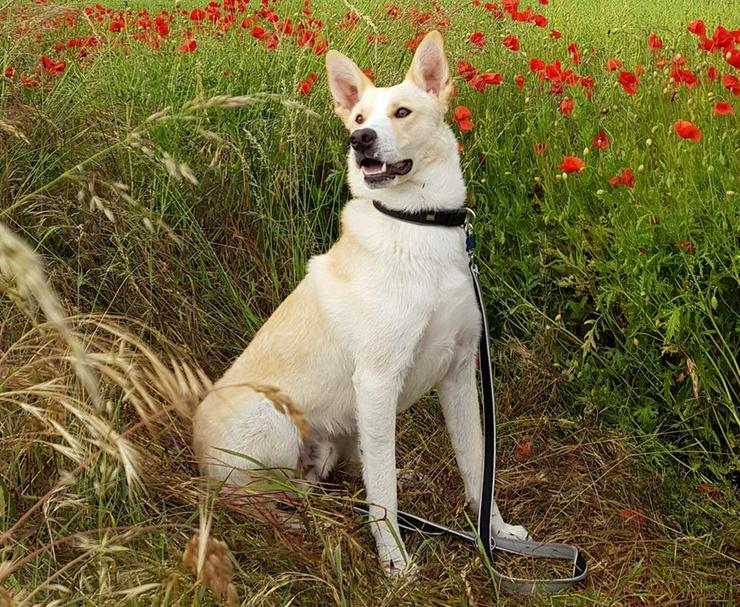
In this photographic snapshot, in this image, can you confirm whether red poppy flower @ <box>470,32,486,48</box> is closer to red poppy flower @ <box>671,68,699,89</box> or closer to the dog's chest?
red poppy flower @ <box>671,68,699,89</box>

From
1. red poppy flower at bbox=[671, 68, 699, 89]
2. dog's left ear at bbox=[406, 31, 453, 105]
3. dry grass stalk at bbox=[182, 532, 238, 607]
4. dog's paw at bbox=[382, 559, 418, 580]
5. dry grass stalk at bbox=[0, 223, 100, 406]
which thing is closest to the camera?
dry grass stalk at bbox=[0, 223, 100, 406]

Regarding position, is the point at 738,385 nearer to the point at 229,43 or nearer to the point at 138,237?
the point at 138,237

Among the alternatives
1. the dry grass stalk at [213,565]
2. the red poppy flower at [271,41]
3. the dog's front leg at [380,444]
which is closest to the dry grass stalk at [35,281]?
the dry grass stalk at [213,565]

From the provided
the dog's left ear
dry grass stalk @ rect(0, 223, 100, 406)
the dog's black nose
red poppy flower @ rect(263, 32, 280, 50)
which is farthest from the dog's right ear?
dry grass stalk @ rect(0, 223, 100, 406)

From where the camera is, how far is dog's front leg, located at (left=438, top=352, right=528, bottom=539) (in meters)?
2.91

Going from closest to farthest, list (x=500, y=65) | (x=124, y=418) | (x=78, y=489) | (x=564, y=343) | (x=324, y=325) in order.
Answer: (x=78, y=489), (x=324, y=325), (x=124, y=418), (x=564, y=343), (x=500, y=65)

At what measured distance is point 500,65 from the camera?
183 inches

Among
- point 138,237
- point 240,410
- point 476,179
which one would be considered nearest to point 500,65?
point 476,179

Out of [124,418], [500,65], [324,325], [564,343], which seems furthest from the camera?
[500,65]

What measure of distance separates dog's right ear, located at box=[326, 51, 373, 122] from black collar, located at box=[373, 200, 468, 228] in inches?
18.8

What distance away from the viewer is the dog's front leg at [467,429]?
9.55 feet

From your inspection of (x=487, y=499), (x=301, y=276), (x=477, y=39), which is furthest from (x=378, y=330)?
(x=477, y=39)

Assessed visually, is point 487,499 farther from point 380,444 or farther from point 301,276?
point 301,276

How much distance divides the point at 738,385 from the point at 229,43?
3333 millimetres
